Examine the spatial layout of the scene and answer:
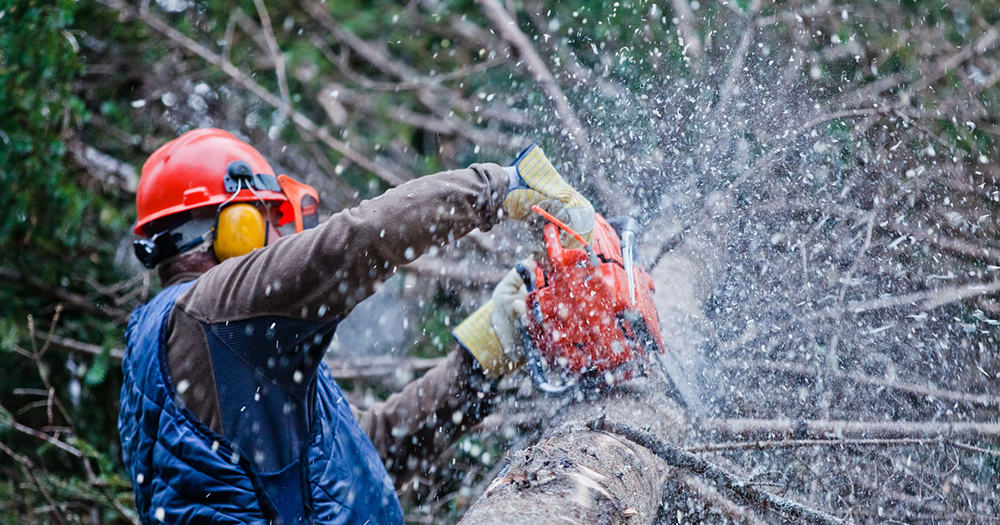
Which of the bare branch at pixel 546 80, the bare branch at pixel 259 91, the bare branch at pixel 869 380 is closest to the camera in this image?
the bare branch at pixel 869 380

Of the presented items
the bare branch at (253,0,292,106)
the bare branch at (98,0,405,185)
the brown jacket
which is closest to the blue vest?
the brown jacket

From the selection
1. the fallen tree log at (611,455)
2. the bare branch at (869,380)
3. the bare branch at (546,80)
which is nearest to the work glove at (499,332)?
the fallen tree log at (611,455)

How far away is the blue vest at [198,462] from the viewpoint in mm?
1971

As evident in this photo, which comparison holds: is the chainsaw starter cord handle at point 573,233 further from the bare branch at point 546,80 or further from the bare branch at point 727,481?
the bare branch at point 546,80

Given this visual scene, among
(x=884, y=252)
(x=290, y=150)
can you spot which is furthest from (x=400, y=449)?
(x=290, y=150)

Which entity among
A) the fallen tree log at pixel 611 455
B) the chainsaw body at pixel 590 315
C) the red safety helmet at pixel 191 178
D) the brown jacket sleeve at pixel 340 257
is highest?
the red safety helmet at pixel 191 178

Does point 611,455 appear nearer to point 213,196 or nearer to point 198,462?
point 198,462

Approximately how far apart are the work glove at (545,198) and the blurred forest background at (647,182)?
0.64 m

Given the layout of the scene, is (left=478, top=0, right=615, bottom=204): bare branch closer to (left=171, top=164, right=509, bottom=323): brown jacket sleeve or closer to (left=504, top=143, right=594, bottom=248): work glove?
(left=504, top=143, right=594, bottom=248): work glove

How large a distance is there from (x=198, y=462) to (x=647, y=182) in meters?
2.01

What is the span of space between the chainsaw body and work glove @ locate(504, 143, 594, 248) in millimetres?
45

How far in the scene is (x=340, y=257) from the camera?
72.8 inches

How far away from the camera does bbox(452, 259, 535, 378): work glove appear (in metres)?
2.36

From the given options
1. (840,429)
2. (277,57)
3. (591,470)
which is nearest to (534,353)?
(591,470)
